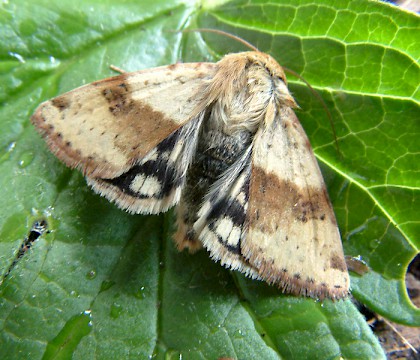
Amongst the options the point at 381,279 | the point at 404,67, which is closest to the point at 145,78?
the point at 404,67

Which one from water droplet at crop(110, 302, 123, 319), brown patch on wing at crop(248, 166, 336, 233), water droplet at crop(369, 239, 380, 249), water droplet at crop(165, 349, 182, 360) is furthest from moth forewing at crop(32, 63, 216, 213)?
water droplet at crop(369, 239, 380, 249)

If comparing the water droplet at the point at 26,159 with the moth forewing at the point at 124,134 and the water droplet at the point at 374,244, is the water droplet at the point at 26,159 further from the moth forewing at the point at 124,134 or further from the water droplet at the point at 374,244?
the water droplet at the point at 374,244

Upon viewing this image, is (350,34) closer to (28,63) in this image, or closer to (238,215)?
(238,215)

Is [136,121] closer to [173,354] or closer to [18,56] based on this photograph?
[18,56]

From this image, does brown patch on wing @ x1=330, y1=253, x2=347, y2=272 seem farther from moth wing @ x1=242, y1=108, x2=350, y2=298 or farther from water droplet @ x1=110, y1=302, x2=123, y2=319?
water droplet @ x1=110, y1=302, x2=123, y2=319

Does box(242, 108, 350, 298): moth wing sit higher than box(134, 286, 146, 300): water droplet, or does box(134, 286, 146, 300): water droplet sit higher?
box(242, 108, 350, 298): moth wing

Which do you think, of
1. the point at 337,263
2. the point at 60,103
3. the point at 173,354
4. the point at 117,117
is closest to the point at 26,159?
the point at 60,103
